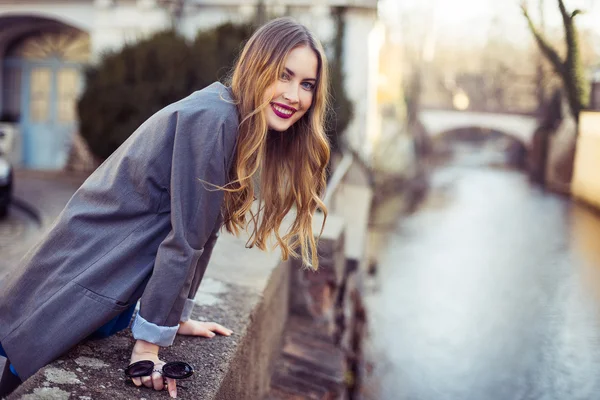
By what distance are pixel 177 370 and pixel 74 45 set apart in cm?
1263

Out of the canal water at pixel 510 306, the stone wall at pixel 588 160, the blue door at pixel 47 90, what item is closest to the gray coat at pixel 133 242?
the stone wall at pixel 588 160

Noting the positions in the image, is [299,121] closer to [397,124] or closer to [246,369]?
[246,369]

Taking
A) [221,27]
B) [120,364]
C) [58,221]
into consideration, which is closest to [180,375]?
[120,364]

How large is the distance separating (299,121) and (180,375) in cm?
88

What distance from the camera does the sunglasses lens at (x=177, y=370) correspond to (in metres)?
1.65

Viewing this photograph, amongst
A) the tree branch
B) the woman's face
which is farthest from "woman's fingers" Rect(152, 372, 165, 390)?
the tree branch

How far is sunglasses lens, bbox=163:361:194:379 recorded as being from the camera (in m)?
1.65

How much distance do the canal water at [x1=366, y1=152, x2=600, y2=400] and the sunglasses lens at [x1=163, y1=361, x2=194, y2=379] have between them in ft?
3.92

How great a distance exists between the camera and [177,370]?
1.67 metres

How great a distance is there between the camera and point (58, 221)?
5.79ft

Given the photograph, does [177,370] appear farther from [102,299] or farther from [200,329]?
[200,329]

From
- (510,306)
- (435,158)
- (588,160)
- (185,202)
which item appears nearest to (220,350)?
(185,202)

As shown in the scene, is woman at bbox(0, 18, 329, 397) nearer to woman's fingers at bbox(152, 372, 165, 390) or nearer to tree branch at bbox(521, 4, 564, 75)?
woman's fingers at bbox(152, 372, 165, 390)

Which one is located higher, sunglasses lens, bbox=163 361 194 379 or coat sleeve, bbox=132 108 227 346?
coat sleeve, bbox=132 108 227 346
